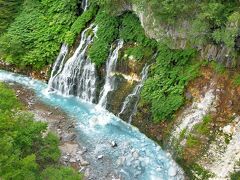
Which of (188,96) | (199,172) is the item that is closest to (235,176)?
(199,172)

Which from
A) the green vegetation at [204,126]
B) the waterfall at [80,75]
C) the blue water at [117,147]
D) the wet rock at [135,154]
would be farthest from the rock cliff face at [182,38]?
the wet rock at [135,154]

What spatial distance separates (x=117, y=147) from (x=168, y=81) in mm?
3762

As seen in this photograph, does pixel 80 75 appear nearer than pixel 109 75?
No

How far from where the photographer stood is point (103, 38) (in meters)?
21.7

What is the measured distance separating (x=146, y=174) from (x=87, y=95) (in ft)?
21.3

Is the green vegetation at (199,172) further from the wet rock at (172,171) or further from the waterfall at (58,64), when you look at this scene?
the waterfall at (58,64)

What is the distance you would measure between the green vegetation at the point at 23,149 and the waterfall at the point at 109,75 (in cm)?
544

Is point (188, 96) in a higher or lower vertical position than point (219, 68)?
lower

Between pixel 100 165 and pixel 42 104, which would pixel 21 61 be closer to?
pixel 42 104

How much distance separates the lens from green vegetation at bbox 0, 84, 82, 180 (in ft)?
42.0

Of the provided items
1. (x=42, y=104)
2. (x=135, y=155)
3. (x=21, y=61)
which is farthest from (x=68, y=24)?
(x=135, y=155)

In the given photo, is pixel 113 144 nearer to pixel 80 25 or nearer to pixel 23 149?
pixel 23 149

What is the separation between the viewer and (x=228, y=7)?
1619 cm

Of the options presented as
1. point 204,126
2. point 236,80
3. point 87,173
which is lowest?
point 87,173
